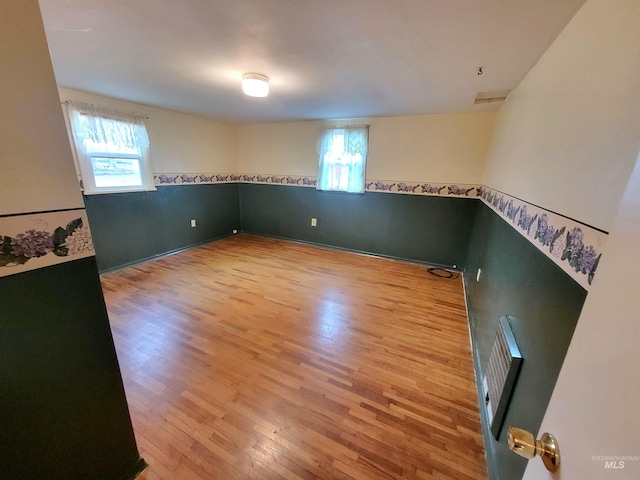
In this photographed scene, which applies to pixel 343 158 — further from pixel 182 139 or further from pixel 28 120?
pixel 28 120

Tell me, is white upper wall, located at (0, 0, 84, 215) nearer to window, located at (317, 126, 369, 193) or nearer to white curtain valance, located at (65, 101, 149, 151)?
white curtain valance, located at (65, 101, 149, 151)

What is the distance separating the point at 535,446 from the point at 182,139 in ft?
15.1

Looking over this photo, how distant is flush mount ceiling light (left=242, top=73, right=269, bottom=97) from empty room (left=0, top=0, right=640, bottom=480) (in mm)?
16

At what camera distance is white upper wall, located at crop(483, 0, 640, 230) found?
64 cm

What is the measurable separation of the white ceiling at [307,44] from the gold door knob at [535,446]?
1554mm

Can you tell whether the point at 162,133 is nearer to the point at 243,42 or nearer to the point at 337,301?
the point at 243,42

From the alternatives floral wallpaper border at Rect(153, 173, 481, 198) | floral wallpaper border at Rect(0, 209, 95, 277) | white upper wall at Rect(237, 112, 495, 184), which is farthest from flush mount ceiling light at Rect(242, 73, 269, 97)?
floral wallpaper border at Rect(153, 173, 481, 198)

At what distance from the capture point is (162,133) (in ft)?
11.6

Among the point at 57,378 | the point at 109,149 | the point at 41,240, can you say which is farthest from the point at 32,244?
the point at 109,149

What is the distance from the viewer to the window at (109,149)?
2.74m

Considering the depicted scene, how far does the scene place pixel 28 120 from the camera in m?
0.68

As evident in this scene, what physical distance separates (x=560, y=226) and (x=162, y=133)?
14.2 feet

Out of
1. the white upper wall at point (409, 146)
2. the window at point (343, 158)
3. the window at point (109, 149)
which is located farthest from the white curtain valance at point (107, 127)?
the window at point (343, 158)

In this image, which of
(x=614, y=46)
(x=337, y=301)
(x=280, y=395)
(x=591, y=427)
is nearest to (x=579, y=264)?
(x=591, y=427)
